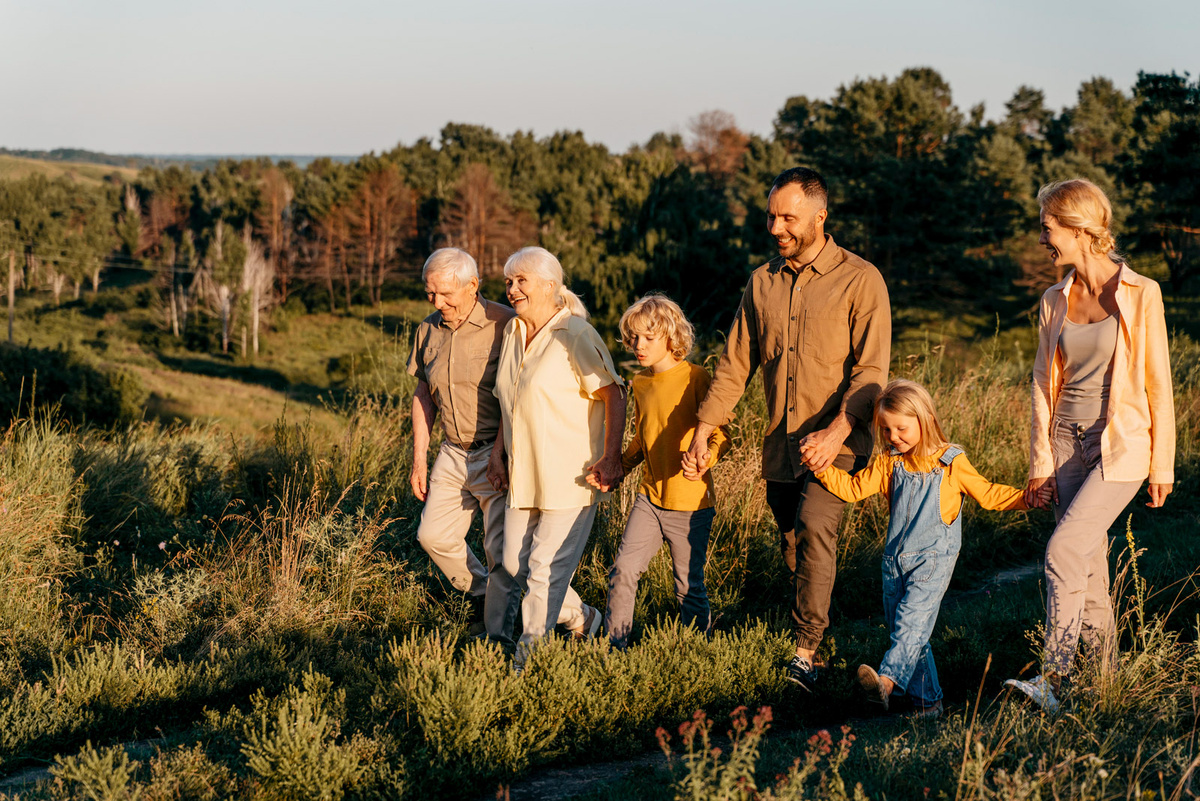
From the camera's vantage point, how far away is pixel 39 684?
3672 mm

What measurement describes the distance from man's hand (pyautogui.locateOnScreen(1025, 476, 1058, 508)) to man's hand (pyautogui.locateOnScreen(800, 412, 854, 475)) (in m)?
0.78

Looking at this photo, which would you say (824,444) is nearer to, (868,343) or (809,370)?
(809,370)

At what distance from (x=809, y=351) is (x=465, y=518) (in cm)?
199

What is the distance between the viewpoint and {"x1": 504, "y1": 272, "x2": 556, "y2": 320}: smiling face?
3.95m

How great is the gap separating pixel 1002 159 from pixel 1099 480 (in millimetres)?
35368

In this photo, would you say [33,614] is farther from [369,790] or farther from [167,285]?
[167,285]

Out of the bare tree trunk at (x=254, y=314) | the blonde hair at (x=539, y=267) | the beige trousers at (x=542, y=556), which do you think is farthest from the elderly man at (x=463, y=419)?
the bare tree trunk at (x=254, y=314)

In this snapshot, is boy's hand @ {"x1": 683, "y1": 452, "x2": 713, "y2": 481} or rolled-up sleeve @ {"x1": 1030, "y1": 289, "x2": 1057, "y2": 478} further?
boy's hand @ {"x1": 683, "y1": 452, "x2": 713, "y2": 481}

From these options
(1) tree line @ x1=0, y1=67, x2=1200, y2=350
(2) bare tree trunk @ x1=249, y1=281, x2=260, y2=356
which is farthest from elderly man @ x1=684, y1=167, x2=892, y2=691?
(2) bare tree trunk @ x1=249, y1=281, x2=260, y2=356

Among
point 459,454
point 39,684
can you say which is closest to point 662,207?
point 459,454

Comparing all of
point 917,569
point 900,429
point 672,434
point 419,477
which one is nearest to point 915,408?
point 900,429

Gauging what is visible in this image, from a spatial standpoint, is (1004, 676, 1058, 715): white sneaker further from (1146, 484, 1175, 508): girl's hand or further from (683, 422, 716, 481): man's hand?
(683, 422, 716, 481): man's hand

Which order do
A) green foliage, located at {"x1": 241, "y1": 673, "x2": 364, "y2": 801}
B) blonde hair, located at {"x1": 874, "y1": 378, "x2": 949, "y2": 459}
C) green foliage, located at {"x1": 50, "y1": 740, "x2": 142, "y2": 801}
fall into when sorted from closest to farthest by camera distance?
green foliage, located at {"x1": 50, "y1": 740, "x2": 142, "y2": 801}
green foliage, located at {"x1": 241, "y1": 673, "x2": 364, "y2": 801}
blonde hair, located at {"x1": 874, "y1": 378, "x2": 949, "y2": 459}

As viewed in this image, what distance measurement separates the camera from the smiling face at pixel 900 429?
11.6 ft
